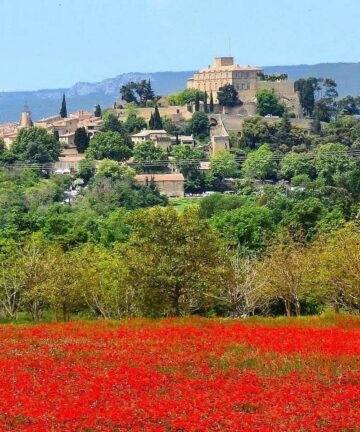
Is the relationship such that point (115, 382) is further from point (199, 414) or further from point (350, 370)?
point (350, 370)

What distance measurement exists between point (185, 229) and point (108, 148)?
95.3 metres

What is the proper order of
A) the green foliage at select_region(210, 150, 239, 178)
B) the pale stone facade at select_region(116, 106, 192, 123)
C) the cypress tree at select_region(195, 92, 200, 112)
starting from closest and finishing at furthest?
the green foliage at select_region(210, 150, 239, 178) → the pale stone facade at select_region(116, 106, 192, 123) → the cypress tree at select_region(195, 92, 200, 112)

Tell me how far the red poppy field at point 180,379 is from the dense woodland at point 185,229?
715cm

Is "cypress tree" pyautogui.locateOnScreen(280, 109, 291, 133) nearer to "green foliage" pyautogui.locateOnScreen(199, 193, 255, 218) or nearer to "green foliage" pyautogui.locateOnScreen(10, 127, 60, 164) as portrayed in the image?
"green foliage" pyautogui.locateOnScreen(10, 127, 60, 164)

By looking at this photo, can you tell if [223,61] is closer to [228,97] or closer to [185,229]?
[228,97]

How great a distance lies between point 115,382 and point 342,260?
16534 mm

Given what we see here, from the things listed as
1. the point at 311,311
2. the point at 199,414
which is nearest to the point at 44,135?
the point at 311,311

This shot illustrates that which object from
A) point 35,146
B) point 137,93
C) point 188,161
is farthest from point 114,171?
point 137,93

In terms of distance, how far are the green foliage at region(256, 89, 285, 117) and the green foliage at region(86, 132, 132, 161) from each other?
21.0m

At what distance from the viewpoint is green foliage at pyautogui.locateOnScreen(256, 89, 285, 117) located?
14138cm

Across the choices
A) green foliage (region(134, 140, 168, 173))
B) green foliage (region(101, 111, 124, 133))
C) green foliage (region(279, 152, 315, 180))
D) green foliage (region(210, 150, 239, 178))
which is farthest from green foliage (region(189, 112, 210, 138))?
green foliage (region(279, 152, 315, 180))

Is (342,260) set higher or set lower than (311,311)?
higher

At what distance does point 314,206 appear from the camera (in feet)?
206

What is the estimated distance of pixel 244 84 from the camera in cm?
15438
